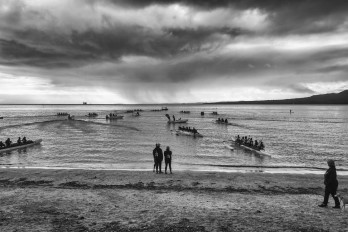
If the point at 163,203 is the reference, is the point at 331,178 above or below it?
above

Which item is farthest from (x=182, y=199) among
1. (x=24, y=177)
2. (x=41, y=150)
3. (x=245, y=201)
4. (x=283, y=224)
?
(x=41, y=150)

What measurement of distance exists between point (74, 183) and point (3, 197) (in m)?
4.17

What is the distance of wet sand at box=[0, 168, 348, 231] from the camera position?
1036 cm

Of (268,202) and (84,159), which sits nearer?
(268,202)

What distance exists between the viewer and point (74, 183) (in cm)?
1747

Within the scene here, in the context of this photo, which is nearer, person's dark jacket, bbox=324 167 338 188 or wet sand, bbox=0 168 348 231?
wet sand, bbox=0 168 348 231

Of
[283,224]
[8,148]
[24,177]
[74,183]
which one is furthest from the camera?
[8,148]

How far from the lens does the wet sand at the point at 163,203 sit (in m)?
10.4

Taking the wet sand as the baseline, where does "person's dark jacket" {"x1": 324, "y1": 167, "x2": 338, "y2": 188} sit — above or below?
above

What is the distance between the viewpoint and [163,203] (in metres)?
13.1

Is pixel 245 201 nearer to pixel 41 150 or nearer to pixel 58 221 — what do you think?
pixel 58 221

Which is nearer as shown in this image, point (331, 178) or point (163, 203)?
point (331, 178)

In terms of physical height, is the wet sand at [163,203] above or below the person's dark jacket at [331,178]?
below

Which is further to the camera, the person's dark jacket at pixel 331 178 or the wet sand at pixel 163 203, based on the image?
the person's dark jacket at pixel 331 178
